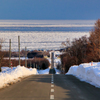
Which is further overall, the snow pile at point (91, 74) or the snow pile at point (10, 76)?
the snow pile at point (91, 74)

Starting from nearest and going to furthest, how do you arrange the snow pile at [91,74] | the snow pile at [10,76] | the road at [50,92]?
the road at [50,92] < the snow pile at [10,76] < the snow pile at [91,74]

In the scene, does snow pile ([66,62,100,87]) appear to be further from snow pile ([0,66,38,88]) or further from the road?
snow pile ([0,66,38,88])

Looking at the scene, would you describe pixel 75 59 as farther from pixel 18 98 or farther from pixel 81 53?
pixel 18 98

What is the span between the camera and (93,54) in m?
68.5

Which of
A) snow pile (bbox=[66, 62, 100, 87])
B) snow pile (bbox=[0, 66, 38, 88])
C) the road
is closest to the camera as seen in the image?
the road

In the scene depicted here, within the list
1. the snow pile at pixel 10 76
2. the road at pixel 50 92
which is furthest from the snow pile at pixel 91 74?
the snow pile at pixel 10 76

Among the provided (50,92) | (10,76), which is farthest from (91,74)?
(50,92)

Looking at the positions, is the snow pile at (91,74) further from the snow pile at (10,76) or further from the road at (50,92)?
the snow pile at (10,76)

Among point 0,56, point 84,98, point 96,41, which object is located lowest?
point 84,98

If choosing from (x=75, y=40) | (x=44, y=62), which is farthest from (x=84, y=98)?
(x=44, y=62)

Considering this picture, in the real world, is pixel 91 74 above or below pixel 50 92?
above

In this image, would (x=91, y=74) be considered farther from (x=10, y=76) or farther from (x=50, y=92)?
(x=50, y=92)

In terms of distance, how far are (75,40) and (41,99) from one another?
87.5 m

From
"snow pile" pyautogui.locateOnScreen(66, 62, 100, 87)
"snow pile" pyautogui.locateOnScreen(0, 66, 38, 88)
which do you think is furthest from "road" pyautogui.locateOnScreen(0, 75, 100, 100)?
"snow pile" pyautogui.locateOnScreen(66, 62, 100, 87)
